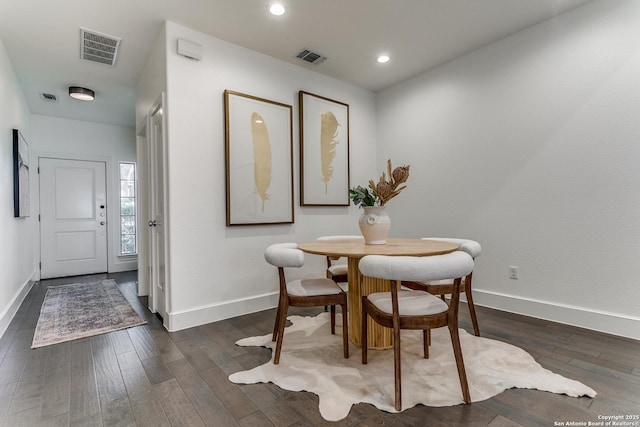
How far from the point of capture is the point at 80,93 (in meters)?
4.04

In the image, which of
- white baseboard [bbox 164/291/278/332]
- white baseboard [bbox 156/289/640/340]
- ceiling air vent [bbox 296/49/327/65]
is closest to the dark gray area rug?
white baseboard [bbox 164/291/278/332]

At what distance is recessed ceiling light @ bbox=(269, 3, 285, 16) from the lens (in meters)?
2.57

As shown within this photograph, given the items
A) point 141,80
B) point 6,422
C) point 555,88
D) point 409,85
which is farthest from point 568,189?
point 141,80

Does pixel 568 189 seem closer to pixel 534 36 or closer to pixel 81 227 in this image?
pixel 534 36

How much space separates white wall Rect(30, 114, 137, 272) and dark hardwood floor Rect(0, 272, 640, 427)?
3.20 m

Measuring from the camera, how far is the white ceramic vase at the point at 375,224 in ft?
7.74

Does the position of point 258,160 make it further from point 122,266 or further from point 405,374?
point 122,266

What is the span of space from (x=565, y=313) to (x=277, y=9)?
3.61 meters

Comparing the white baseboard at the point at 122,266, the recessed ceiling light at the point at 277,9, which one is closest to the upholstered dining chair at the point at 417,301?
the recessed ceiling light at the point at 277,9

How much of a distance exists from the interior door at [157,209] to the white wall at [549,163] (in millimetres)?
2957

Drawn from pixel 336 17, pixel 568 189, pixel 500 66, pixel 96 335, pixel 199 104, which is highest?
pixel 336 17

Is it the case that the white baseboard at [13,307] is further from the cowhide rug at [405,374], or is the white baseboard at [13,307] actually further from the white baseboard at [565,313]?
the white baseboard at [565,313]

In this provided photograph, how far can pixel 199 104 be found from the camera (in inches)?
116

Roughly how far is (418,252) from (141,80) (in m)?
3.71
